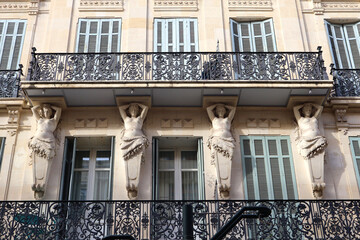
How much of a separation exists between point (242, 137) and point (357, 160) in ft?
8.72

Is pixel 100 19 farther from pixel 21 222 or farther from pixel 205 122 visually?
pixel 21 222

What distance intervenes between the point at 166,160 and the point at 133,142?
1.16m

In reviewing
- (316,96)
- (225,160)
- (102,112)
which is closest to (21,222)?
(102,112)

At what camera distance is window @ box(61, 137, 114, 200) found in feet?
34.1

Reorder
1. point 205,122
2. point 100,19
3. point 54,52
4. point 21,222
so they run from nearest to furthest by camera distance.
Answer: point 21,222
point 205,122
point 54,52
point 100,19

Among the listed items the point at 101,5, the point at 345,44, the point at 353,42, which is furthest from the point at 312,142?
the point at 101,5

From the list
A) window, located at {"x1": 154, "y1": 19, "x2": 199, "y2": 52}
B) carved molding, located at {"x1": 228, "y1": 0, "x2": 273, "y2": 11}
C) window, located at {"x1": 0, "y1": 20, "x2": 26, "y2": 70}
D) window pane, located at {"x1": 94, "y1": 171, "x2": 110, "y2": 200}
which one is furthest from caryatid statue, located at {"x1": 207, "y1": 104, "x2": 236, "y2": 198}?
window, located at {"x1": 0, "y1": 20, "x2": 26, "y2": 70}

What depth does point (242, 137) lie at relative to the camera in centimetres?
1075

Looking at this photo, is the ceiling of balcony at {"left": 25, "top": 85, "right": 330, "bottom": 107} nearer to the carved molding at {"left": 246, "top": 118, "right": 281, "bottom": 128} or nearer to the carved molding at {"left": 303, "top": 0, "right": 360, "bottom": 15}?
the carved molding at {"left": 246, "top": 118, "right": 281, "bottom": 128}

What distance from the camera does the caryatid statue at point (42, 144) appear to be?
9938 mm

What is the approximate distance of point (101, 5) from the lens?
1277 centimetres

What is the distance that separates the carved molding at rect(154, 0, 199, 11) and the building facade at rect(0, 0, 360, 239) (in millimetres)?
835

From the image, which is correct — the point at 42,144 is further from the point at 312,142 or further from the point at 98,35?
the point at 312,142

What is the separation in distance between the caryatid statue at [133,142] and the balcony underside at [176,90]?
0.38 m
